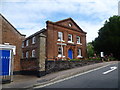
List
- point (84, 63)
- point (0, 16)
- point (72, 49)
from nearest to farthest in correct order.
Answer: point (0, 16) < point (84, 63) < point (72, 49)

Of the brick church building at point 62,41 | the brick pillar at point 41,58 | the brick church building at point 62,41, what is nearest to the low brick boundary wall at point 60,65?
the brick pillar at point 41,58

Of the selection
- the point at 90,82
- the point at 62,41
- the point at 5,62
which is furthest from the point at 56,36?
the point at 90,82

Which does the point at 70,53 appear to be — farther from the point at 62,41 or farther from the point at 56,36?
the point at 56,36

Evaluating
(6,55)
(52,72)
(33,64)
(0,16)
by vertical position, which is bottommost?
(52,72)

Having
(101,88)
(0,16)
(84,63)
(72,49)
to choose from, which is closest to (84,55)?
(72,49)

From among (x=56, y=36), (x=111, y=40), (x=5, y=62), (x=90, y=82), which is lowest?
(x=90, y=82)

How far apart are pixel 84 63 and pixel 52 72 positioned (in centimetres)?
562

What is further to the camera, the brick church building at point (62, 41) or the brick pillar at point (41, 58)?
the brick church building at point (62, 41)

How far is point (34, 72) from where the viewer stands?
10.6 metres

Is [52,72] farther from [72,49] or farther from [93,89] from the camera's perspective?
[72,49]

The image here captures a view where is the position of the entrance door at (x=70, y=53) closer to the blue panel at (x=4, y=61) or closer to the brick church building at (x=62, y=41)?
the brick church building at (x=62, y=41)

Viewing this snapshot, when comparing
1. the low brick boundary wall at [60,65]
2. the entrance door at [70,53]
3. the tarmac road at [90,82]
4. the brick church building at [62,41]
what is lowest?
the tarmac road at [90,82]

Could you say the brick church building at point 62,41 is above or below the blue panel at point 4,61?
above

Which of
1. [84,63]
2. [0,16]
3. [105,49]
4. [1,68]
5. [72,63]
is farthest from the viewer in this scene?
[105,49]
